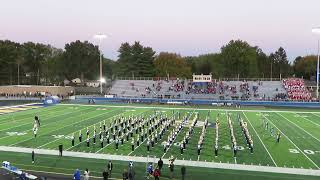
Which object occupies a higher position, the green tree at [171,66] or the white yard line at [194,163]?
the green tree at [171,66]

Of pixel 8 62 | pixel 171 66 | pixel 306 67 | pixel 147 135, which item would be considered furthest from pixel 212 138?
pixel 306 67

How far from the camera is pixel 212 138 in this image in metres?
26.1

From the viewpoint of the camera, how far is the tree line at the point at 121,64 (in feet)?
278

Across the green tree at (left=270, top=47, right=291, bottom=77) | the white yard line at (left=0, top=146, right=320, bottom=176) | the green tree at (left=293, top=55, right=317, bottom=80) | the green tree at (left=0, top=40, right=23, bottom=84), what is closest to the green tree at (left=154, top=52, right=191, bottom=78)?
the green tree at (left=270, top=47, right=291, bottom=77)

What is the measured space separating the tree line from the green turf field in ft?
151

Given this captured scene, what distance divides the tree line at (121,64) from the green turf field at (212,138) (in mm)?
45889

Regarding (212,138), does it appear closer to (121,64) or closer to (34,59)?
(121,64)

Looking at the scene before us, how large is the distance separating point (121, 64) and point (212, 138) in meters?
66.1

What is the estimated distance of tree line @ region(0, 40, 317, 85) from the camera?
278ft

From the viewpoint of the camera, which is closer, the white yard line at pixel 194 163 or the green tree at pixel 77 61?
the white yard line at pixel 194 163

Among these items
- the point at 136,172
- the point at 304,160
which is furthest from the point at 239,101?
the point at 136,172

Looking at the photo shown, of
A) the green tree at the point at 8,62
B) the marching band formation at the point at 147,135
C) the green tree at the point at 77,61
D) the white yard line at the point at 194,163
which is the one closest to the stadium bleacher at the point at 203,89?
the green tree at the point at 77,61

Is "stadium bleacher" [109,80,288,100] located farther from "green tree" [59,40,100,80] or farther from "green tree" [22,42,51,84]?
"green tree" [22,42,51,84]

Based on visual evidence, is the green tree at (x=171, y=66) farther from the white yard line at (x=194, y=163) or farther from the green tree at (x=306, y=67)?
the white yard line at (x=194, y=163)
